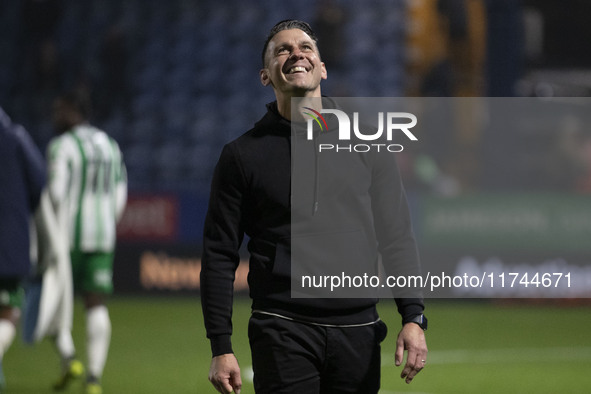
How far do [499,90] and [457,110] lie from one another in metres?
0.65

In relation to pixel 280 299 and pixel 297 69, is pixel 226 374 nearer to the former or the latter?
pixel 280 299

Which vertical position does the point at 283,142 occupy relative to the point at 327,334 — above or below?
above

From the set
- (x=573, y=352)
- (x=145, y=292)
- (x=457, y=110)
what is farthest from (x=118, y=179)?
(x=457, y=110)

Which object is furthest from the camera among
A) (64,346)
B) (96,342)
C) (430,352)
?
(430,352)

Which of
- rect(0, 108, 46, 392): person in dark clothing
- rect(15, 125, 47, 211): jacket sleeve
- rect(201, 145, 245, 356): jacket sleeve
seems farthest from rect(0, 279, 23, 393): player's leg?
rect(201, 145, 245, 356): jacket sleeve

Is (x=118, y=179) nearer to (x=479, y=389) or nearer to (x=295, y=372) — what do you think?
(x=479, y=389)

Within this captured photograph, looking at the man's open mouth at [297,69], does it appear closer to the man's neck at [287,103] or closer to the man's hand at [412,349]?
the man's neck at [287,103]

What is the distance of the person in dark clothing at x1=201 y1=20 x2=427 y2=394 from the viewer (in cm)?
346

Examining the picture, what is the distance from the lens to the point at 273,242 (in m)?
3.52

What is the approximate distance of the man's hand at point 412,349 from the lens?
3.42 m

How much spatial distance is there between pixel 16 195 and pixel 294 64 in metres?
2.97

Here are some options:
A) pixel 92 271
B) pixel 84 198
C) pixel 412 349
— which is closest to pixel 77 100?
pixel 84 198

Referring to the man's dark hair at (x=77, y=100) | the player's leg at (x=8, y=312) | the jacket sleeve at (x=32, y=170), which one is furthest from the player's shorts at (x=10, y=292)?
the man's dark hair at (x=77, y=100)

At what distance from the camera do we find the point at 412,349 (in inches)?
135
